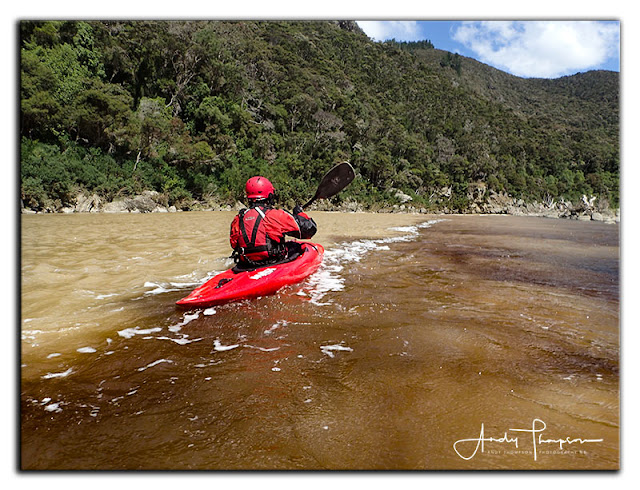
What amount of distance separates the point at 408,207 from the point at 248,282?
30369 millimetres

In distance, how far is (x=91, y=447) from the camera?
152 centimetres

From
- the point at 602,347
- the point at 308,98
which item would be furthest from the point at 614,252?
the point at 308,98

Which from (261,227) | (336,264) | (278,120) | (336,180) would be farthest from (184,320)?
(278,120)

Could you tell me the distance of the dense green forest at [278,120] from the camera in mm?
12008

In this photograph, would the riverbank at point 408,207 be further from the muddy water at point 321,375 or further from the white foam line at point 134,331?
the white foam line at point 134,331

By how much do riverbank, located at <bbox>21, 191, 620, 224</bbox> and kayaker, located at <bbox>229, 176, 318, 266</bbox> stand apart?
189 centimetres

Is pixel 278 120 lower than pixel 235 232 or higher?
higher

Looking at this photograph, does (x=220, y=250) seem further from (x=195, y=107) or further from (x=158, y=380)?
(x=195, y=107)

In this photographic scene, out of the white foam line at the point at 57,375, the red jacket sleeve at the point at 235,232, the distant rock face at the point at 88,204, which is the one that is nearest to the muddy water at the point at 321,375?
the white foam line at the point at 57,375

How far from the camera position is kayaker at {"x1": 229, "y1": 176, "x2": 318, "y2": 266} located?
3984 millimetres

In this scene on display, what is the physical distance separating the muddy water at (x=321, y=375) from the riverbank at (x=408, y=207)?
103 cm

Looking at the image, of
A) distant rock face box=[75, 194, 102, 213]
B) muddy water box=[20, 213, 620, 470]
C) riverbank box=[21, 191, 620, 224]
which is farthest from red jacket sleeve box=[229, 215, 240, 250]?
distant rock face box=[75, 194, 102, 213]

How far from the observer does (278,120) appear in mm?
31047

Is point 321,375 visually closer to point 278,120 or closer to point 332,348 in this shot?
point 332,348
